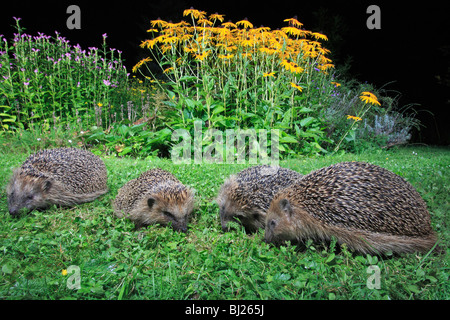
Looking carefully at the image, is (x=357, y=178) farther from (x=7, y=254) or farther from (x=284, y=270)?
(x=7, y=254)

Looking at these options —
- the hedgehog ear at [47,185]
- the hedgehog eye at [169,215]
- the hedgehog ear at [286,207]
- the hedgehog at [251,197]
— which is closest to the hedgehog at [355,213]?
the hedgehog ear at [286,207]

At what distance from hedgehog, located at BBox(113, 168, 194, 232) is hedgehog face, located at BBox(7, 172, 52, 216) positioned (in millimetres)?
1013

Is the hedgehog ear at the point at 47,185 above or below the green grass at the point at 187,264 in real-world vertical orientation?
above

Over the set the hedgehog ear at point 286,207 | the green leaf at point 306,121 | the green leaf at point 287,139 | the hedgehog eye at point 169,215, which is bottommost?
the hedgehog eye at point 169,215

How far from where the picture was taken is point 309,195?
3.27 m

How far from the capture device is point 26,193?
410 centimetres

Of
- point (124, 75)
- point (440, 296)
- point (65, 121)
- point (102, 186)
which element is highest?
point (124, 75)

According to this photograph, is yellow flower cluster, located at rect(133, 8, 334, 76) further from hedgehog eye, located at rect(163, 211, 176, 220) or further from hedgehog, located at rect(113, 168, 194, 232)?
hedgehog eye, located at rect(163, 211, 176, 220)

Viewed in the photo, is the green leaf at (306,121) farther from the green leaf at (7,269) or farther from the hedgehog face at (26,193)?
the green leaf at (7,269)

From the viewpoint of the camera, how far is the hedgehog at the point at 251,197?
3.72 metres

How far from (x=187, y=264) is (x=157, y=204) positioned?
52.8 inches

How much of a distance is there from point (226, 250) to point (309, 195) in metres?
1.05
